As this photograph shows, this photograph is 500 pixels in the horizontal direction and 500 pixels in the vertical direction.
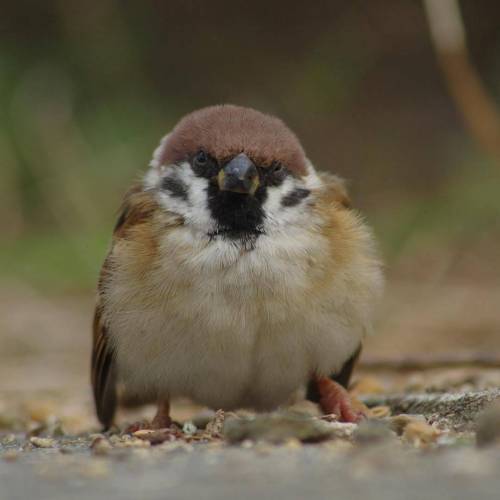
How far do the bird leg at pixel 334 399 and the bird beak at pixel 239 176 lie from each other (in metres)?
0.88

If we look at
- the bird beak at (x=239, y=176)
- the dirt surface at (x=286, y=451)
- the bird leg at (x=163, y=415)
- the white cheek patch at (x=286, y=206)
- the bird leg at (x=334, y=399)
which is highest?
the bird beak at (x=239, y=176)

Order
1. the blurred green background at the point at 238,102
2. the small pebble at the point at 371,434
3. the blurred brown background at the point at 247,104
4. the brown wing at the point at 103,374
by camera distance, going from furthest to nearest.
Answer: the blurred green background at the point at 238,102, the blurred brown background at the point at 247,104, the brown wing at the point at 103,374, the small pebble at the point at 371,434

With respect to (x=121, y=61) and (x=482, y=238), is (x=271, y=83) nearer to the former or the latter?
(x=121, y=61)

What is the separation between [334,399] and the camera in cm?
435

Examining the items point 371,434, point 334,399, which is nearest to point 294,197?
point 334,399

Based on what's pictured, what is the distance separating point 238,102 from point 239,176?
6.02 meters

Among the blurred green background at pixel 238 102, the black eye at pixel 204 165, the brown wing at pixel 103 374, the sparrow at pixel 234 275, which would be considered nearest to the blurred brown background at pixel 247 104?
the blurred green background at pixel 238 102

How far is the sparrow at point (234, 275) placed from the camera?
12.6 ft

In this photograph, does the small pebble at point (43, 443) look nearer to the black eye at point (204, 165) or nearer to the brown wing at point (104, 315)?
the brown wing at point (104, 315)

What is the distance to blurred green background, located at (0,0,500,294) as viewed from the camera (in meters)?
8.09

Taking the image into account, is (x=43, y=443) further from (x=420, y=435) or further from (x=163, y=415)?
(x=420, y=435)

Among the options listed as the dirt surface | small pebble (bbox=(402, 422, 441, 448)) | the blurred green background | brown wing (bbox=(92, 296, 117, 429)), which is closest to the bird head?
brown wing (bbox=(92, 296, 117, 429))

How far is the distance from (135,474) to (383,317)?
497 cm

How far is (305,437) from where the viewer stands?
9.55 ft
